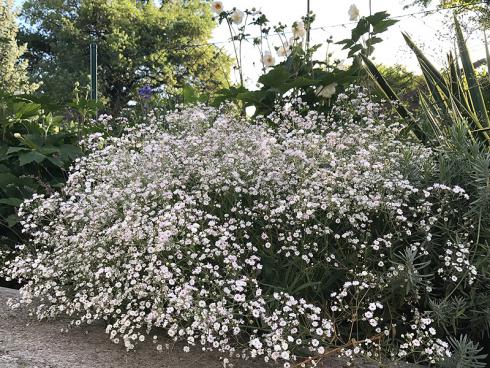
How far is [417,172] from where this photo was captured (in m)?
2.63

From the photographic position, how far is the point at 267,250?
7.97 feet

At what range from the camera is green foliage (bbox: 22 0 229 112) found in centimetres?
2281

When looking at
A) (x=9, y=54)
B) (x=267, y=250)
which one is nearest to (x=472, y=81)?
(x=267, y=250)

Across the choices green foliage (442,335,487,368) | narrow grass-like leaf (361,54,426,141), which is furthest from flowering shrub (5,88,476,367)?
narrow grass-like leaf (361,54,426,141)

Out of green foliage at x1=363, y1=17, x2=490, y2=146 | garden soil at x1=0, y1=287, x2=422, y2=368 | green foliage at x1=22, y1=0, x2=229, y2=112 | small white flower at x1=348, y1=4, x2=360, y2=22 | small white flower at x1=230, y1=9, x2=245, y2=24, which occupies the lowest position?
garden soil at x1=0, y1=287, x2=422, y2=368

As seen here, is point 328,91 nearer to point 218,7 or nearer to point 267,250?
point 218,7

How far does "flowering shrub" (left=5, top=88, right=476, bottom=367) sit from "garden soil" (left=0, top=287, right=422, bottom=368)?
7cm

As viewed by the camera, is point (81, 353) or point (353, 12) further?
point (353, 12)

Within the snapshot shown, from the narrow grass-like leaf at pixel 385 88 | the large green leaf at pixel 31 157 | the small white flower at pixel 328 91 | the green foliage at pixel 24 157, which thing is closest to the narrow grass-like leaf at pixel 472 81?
the narrow grass-like leaf at pixel 385 88

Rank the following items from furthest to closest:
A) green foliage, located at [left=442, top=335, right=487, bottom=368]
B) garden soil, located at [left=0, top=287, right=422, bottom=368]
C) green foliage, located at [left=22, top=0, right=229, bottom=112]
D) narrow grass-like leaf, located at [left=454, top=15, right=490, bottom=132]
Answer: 1. green foliage, located at [left=22, top=0, right=229, bottom=112]
2. narrow grass-like leaf, located at [left=454, top=15, right=490, bottom=132]
3. garden soil, located at [left=0, top=287, right=422, bottom=368]
4. green foliage, located at [left=442, top=335, right=487, bottom=368]

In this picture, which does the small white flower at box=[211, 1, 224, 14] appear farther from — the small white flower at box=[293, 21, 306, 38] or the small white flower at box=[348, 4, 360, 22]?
the small white flower at box=[348, 4, 360, 22]

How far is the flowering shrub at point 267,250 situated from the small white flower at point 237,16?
6.26 feet

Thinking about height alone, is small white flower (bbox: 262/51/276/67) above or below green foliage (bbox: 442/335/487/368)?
above

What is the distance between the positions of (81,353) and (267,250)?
947 mm
